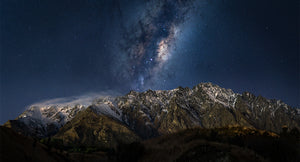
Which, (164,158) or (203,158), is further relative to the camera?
(164,158)

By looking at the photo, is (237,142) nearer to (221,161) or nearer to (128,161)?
(221,161)

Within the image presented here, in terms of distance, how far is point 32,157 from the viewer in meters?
8.51

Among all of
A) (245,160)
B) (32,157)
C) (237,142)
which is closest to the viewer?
(32,157)

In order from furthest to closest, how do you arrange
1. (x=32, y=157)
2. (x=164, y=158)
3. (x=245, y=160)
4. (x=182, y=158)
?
(x=164, y=158) < (x=182, y=158) < (x=245, y=160) < (x=32, y=157)

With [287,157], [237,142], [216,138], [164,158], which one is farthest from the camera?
[216,138]

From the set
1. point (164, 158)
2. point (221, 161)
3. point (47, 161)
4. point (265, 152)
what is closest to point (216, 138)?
point (265, 152)

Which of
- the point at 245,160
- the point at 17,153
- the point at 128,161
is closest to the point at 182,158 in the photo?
the point at 245,160

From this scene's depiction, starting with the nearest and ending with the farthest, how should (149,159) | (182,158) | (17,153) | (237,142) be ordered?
(17,153) → (182,158) → (149,159) → (237,142)

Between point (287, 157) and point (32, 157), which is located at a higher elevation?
point (32, 157)

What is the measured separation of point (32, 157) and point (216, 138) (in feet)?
50.9

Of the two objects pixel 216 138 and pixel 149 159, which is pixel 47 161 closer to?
pixel 149 159

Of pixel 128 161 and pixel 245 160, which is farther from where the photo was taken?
pixel 128 161

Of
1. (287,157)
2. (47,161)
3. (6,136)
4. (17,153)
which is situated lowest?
(287,157)

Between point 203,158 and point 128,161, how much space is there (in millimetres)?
7175
